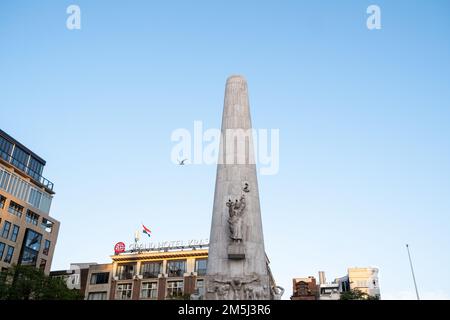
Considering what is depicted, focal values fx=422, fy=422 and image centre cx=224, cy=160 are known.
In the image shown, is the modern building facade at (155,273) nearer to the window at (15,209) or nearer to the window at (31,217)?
the window at (31,217)

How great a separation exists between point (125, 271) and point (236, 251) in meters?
52.1

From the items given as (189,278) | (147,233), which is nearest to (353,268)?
(189,278)

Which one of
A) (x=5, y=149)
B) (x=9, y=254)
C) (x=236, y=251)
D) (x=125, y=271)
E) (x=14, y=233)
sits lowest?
(x=236, y=251)

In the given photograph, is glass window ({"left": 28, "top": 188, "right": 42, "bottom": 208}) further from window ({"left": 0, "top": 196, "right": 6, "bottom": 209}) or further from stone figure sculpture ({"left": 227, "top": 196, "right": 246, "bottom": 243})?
stone figure sculpture ({"left": 227, "top": 196, "right": 246, "bottom": 243})

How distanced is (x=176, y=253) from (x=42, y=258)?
64.8 feet

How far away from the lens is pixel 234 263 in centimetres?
1848

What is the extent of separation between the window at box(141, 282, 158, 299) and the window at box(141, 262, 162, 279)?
4.04 feet

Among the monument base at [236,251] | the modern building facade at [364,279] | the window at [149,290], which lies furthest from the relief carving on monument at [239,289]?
the modern building facade at [364,279]

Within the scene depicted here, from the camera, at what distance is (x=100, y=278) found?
66188mm

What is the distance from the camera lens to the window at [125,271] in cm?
6544

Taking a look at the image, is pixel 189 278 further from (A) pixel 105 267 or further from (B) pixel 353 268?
(B) pixel 353 268

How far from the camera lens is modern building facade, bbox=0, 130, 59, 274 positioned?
56375mm

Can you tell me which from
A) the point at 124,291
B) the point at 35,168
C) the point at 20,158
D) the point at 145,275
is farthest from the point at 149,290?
the point at 20,158

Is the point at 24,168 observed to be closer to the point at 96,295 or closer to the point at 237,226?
the point at 96,295
